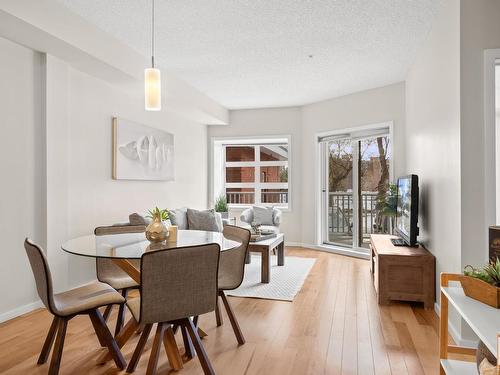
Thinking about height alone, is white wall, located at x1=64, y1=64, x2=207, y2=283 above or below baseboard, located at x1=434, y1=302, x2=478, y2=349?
above

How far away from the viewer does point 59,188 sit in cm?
349

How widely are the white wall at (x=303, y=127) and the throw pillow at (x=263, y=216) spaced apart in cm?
64

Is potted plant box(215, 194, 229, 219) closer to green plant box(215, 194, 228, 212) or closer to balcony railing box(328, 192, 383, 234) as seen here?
green plant box(215, 194, 228, 212)

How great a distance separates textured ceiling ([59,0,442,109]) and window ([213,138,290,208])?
6.83ft

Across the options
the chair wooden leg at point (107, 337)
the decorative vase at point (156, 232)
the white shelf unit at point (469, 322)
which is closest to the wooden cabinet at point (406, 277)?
the white shelf unit at point (469, 322)

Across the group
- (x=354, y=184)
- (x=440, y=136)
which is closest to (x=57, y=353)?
(x=440, y=136)

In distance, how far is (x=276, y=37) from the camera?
3662 mm

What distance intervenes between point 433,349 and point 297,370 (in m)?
1.03

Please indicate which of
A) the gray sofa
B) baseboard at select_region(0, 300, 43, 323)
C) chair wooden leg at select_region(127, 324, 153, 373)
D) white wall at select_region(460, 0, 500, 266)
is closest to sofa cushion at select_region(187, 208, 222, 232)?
the gray sofa

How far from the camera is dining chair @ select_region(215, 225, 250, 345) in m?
2.63

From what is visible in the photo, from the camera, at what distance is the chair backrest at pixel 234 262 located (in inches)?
104

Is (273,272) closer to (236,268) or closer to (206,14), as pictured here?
(236,268)

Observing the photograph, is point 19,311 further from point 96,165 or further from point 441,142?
point 441,142

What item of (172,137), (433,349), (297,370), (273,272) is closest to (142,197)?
(172,137)
